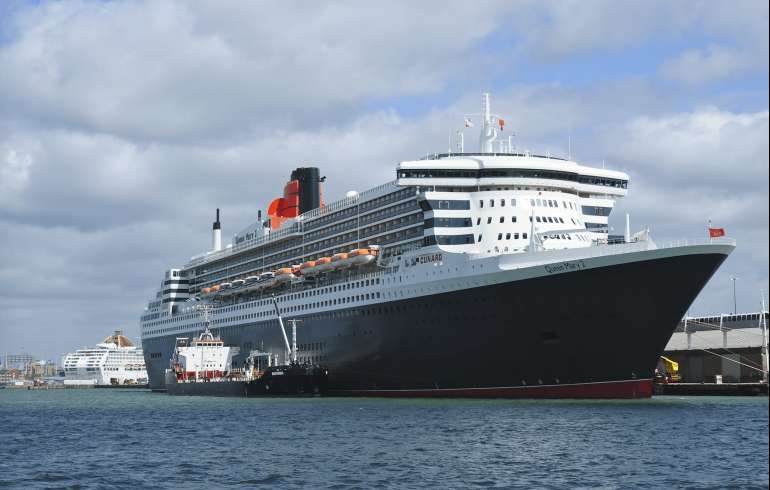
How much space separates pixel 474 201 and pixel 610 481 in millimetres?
31658

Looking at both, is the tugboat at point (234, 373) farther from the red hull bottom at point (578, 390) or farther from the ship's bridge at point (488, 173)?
the red hull bottom at point (578, 390)

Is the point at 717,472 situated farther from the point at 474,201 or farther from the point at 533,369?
the point at 474,201

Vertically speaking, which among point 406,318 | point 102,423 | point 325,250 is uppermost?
point 325,250

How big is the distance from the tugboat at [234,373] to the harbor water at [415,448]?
13953 millimetres

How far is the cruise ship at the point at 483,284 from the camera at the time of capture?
46812 mm

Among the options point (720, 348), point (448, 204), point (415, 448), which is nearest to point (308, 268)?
point (448, 204)

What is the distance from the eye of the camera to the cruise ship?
46.8m

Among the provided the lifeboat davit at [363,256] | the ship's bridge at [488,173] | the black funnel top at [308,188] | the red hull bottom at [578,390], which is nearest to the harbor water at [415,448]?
the red hull bottom at [578,390]

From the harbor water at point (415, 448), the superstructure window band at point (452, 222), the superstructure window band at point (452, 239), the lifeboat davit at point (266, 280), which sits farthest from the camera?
the lifeboat davit at point (266, 280)

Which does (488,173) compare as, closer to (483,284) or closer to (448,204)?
(448,204)

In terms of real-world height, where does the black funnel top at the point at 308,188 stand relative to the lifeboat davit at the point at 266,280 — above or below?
above

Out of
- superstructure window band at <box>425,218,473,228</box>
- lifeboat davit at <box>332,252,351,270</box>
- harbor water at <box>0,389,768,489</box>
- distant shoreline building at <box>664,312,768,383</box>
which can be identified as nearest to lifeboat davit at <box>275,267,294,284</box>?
lifeboat davit at <box>332,252,351,270</box>

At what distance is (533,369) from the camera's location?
49312 millimetres

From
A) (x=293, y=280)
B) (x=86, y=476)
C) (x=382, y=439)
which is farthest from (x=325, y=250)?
(x=86, y=476)
